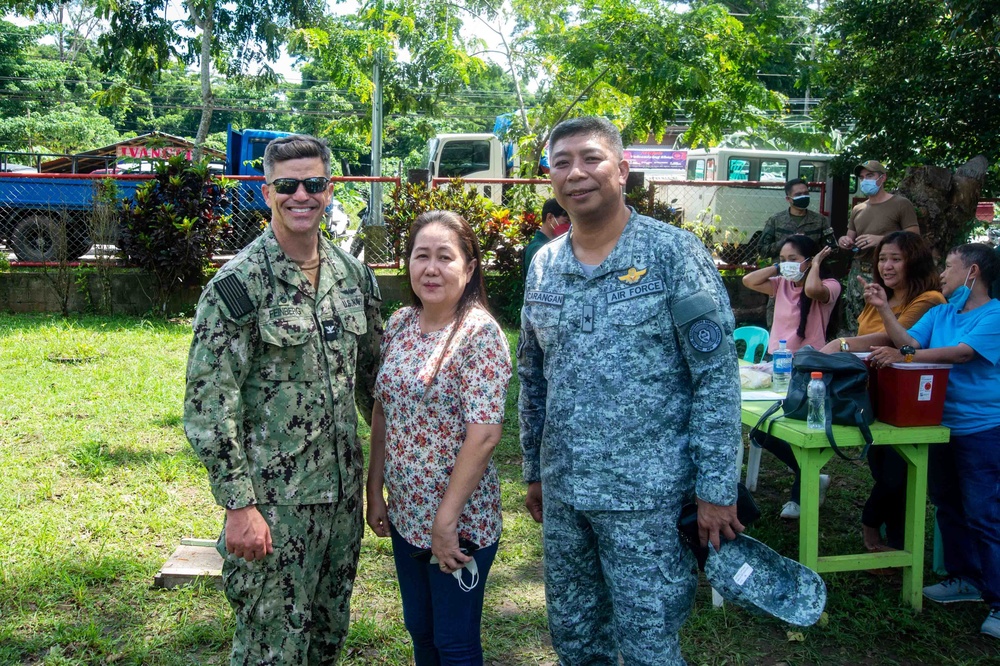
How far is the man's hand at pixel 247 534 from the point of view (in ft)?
7.11

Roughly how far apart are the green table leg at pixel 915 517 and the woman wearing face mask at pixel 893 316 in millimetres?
241

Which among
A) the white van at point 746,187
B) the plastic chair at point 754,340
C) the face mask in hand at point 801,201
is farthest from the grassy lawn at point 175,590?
the white van at point 746,187

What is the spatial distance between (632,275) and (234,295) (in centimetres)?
105

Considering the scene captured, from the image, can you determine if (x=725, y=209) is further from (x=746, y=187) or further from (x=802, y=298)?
(x=802, y=298)

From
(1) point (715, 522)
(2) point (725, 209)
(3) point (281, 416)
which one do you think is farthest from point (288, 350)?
(2) point (725, 209)

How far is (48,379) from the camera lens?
261 inches

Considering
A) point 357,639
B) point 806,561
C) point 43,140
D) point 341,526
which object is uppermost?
point 43,140

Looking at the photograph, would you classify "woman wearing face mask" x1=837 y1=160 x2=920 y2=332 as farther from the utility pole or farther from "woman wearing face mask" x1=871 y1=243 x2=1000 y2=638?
the utility pole

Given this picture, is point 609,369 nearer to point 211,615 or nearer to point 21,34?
point 211,615

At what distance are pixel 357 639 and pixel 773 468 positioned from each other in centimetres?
319

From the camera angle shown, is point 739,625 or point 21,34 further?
point 21,34

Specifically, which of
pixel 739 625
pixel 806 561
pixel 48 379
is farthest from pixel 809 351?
pixel 48 379

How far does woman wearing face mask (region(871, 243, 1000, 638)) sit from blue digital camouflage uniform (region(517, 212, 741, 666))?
1714 millimetres

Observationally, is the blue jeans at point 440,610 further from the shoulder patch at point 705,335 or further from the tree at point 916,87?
the tree at point 916,87
